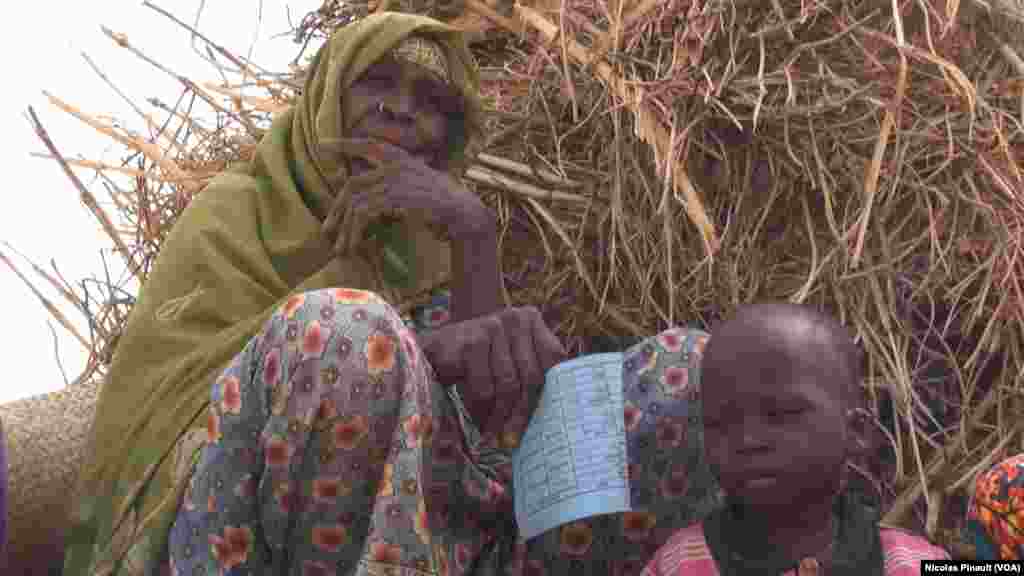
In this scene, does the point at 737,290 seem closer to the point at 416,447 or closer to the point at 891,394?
the point at 891,394

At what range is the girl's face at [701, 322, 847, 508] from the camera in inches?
74.0

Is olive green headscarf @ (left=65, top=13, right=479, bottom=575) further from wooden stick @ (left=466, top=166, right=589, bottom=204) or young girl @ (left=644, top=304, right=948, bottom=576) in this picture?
young girl @ (left=644, top=304, right=948, bottom=576)

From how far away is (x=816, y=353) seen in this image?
76.8 inches

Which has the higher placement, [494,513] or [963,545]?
[494,513]

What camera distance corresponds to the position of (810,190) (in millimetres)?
2592

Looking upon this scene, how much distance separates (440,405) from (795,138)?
2.90ft

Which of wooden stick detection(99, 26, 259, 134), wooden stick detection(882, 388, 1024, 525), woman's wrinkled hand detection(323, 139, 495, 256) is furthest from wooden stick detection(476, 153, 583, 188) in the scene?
wooden stick detection(882, 388, 1024, 525)

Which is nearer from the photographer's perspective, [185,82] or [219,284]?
[219,284]

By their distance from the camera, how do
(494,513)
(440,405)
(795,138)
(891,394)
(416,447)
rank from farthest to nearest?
(795,138)
(891,394)
(494,513)
(440,405)
(416,447)

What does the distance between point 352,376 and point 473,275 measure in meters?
0.51

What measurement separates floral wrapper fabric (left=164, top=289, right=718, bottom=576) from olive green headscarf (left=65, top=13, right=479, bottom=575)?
0.14 metres

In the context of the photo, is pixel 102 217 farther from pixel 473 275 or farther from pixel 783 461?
pixel 783 461

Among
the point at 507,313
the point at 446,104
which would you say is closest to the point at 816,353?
the point at 507,313
